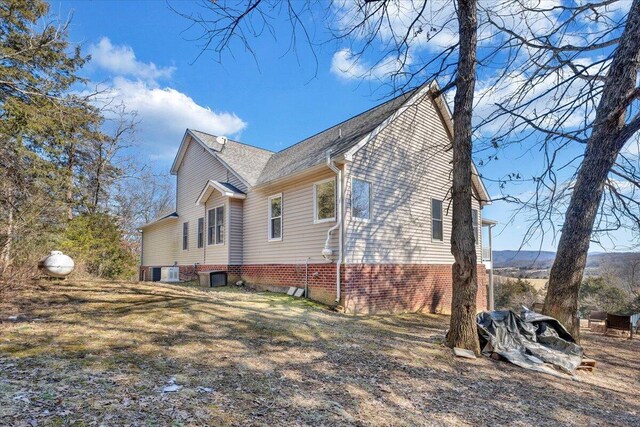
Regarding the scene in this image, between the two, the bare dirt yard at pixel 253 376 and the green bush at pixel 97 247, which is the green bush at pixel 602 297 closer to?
the bare dirt yard at pixel 253 376

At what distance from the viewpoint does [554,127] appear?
7.10 m

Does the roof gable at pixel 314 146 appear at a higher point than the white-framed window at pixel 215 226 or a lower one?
higher

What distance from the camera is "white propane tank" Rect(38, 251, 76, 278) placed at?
29.4 ft

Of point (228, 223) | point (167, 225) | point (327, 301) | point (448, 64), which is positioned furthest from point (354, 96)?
point (167, 225)

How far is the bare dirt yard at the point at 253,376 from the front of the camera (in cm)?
319

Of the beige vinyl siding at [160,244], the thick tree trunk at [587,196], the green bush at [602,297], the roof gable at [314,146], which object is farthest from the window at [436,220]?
the green bush at [602,297]

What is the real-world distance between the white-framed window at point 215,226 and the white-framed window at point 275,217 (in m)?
2.68

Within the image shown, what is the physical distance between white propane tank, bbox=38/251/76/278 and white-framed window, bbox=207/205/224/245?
5290 millimetres

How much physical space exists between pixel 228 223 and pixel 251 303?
4.89 meters

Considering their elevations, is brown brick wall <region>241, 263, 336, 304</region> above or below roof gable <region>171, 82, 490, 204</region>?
below

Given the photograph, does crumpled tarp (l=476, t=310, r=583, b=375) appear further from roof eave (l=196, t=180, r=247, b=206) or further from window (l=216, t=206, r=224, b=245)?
window (l=216, t=206, r=224, b=245)

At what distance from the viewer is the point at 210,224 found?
47.8 feet

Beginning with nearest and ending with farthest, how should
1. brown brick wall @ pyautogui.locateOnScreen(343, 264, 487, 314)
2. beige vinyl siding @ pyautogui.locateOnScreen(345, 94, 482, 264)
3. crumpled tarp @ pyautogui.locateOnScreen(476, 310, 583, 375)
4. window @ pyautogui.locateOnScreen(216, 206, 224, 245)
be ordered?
crumpled tarp @ pyautogui.locateOnScreen(476, 310, 583, 375), brown brick wall @ pyautogui.locateOnScreen(343, 264, 487, 314), beige vinyl siding @ pyautogui.locateOnScreen(345, 94, 482, 264), window @ pyautogui.locateOnScreen(216, 206, 224, 245)

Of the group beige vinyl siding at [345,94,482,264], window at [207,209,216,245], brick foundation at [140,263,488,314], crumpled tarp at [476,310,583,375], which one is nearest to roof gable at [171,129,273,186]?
window at [207,209,216,245]
